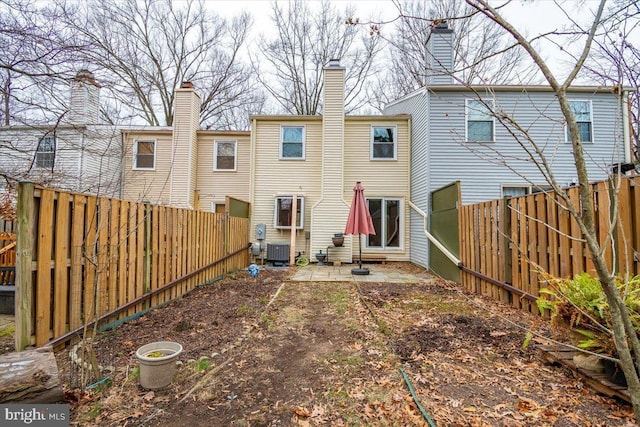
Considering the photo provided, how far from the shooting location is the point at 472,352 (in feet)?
10.9

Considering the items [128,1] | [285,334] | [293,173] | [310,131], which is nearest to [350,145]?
[310,131]

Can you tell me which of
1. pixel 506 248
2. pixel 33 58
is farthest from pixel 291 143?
pixel 506 248

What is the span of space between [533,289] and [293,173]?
8.57 m

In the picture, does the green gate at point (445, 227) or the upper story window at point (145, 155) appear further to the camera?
the upper story window at point (145, 155)

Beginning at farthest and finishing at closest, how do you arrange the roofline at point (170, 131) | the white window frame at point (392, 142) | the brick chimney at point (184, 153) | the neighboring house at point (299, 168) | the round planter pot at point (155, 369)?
Answer: the roofline at point (170, 131)
the brick chimney at point (184, 153)
the white window frame at point (392, 142)
the neighboring house at point (299, 168)
the round planter pot at point (155, 369)

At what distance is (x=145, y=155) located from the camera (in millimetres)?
12227

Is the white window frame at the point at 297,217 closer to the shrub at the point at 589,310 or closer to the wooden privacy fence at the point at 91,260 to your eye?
the wooden privacy fence at the point at 91,260

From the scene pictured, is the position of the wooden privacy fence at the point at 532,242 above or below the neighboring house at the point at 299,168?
below

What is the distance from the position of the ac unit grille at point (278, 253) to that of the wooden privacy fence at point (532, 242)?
5.80 m

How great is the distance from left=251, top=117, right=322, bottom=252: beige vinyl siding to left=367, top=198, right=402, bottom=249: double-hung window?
7.51 feet

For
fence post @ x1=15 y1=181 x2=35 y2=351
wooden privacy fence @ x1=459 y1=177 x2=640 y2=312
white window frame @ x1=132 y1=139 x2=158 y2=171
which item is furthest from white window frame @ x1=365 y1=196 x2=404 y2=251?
fence post @ x1=15 y1=181 x2=35 y2=351

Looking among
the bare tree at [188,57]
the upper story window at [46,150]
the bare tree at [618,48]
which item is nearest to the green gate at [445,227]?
the bare tree at [618,48]

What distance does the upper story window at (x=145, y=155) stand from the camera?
12.2 meters

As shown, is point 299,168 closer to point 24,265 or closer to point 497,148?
point 497,148
